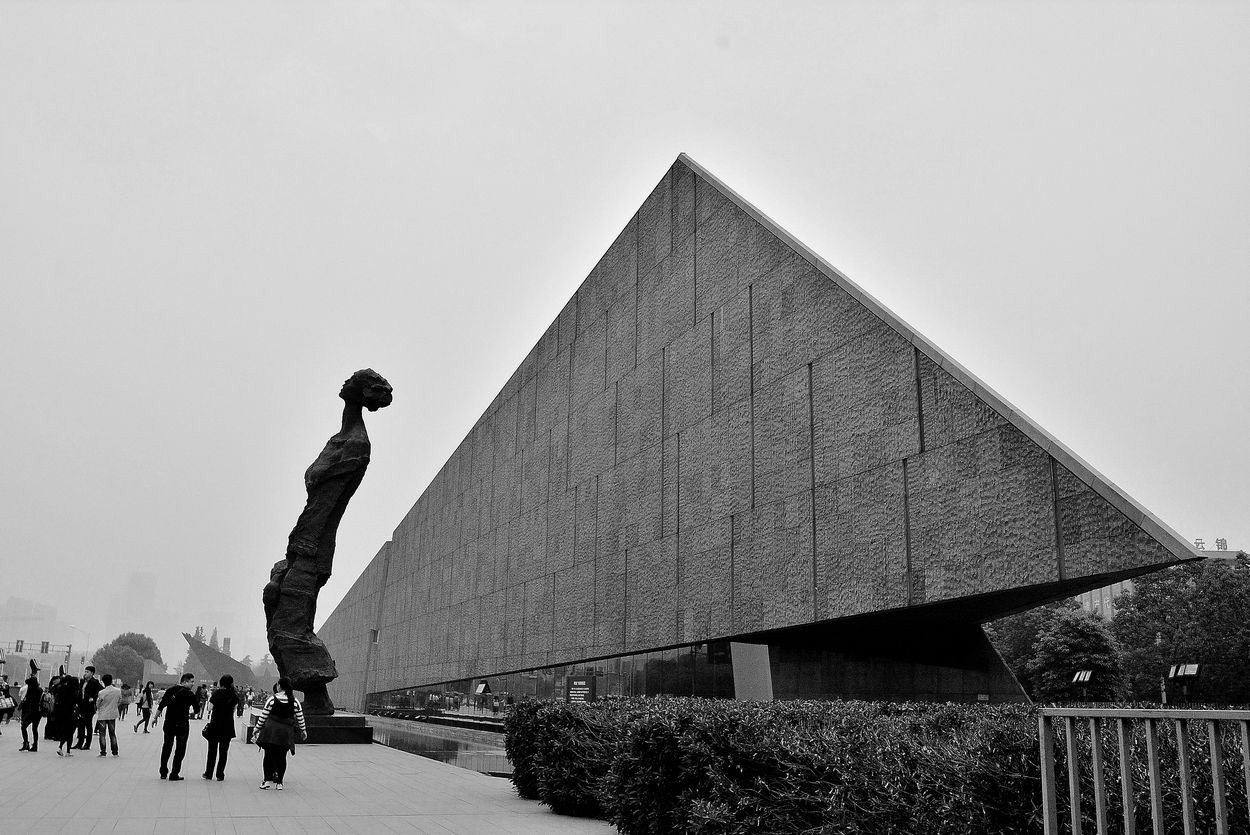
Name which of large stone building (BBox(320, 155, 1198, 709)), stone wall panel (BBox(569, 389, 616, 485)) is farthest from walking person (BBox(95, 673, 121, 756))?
stone wall panel (BBox(569, 389, 616, 485))

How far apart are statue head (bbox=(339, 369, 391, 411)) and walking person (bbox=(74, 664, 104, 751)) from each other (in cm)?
704

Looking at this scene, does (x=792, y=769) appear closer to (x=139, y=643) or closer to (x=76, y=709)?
(x=76, y=709)

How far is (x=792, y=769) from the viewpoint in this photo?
18.4 feet

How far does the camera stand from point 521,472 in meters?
26.2

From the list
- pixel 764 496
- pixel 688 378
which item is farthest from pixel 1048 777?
pixel 688 378

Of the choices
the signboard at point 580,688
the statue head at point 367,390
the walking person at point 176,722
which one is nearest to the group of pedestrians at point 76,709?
the walking person at point 176,722

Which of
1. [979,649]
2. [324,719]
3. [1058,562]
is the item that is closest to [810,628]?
[979,649]

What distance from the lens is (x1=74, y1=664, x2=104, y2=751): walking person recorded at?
50.3 feet

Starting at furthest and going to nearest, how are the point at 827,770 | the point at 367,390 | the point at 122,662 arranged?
1. the point at 122,662
2. the point at 367,390
3. the point at 827,770

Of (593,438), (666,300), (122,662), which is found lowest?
(122,662)

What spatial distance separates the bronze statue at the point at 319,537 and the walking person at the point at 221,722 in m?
7.49

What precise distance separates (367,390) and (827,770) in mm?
16218

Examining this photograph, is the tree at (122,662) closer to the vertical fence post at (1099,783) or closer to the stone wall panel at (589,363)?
the stone wall panel at (589,363)

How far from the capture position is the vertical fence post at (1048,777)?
3.85m
